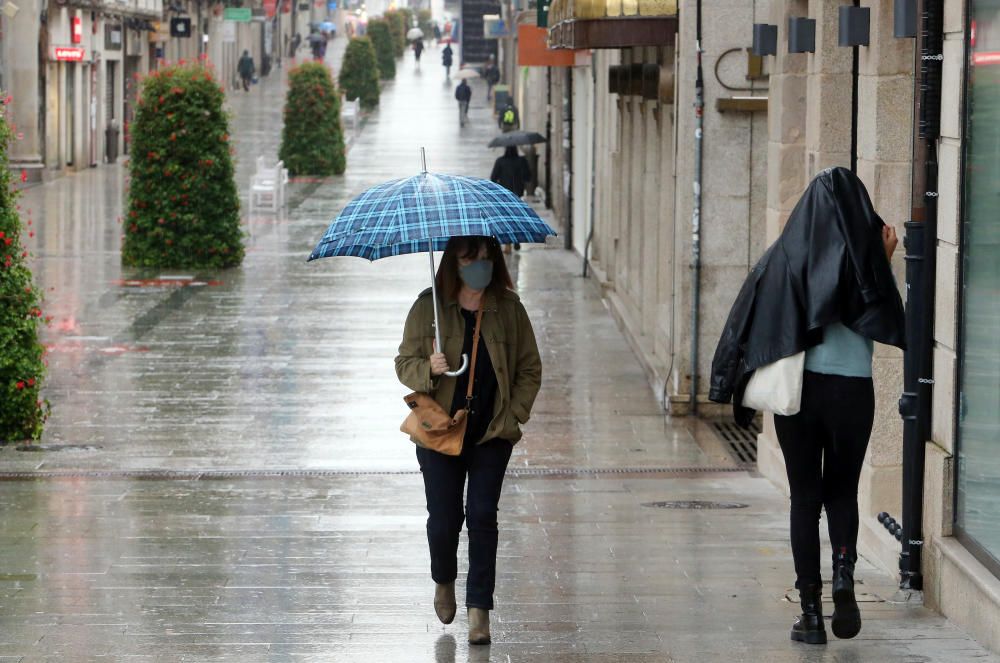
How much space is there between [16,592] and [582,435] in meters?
5.52

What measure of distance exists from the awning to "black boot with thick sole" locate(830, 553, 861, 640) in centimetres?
758

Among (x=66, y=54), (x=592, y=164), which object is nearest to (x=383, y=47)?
(x=66, y=54)

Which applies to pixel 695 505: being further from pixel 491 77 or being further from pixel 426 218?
pixel 491 77

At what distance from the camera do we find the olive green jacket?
21.1 feet

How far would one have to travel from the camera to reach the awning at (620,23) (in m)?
13.3

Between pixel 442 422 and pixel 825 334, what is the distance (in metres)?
1.36

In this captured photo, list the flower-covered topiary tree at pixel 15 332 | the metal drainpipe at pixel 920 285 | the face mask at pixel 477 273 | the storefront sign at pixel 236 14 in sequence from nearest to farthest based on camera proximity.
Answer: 1. the face mask at pixel 477 273
2. the metal drainpipe at pixel 920 285
3. the flower-covered topiary tree at pixel 15 332
4. the storefront sign at pixel 236 14

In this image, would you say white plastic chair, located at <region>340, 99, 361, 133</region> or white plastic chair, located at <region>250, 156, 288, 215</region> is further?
A: white plastic chair, located at <region>340, 99, 361, 133</region>

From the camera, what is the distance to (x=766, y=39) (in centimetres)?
1020

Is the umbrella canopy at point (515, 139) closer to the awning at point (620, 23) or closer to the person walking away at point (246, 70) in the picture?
the awning at point (620, 23)

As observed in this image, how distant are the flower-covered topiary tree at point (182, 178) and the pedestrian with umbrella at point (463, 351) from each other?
1567cm

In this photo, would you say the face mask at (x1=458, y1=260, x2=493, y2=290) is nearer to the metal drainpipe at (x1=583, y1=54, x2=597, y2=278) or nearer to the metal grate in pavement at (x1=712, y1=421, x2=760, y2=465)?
the metal grate in pavement at (x1=712, y1=421, x2=760, y2=465)

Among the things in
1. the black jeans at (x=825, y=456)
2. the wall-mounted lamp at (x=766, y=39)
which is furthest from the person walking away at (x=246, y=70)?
the black jeans at (x=825, y=456)

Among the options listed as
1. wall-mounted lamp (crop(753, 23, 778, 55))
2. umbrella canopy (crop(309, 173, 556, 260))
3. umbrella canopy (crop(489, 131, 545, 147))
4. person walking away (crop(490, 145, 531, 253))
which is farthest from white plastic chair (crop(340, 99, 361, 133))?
umbrella canopy (crop(309, 173, 556, 260))
